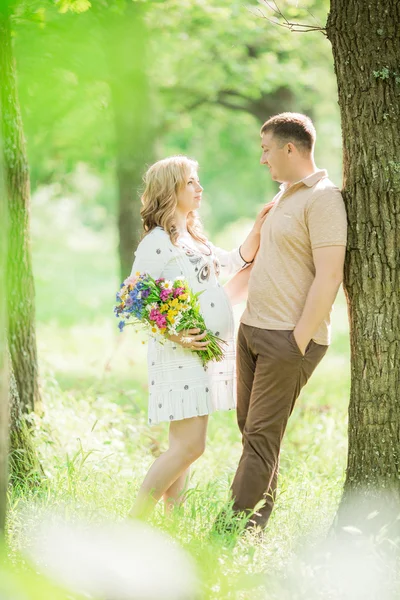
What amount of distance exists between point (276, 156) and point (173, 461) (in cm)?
178

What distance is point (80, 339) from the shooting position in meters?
12.5

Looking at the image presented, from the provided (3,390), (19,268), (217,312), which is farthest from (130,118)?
(3,390)

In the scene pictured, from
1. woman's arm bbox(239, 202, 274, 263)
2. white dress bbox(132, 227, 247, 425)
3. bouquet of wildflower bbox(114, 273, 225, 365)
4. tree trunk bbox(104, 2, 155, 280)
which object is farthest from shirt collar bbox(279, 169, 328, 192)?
tree trunk bbox(104, 2, 155, 280)

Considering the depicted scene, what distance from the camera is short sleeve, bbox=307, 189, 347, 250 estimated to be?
3.69 metres

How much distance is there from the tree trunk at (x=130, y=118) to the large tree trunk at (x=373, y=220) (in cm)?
549

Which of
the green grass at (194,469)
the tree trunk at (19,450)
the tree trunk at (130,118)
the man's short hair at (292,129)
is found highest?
the tree trunk at (130,118)

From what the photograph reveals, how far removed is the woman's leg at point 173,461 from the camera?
13.0ft

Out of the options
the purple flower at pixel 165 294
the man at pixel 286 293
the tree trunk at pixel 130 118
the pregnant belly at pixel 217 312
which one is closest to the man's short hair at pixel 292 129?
the man at pixel 286 293

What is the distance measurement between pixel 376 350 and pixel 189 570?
1.45 meters

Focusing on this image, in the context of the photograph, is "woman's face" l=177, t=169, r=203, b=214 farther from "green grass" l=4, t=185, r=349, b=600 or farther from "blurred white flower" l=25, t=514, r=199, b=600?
"blurred white flower" l=25, t=514, r=199, b=600

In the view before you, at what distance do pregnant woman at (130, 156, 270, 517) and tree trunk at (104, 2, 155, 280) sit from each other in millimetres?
5079

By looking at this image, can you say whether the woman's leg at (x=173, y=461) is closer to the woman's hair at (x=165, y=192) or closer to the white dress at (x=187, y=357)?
the white dress at (x=187, y=357)

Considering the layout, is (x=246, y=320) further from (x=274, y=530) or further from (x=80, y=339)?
(x=80, y=339)

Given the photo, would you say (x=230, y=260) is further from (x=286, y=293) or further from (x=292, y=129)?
(x=292, y=129)
